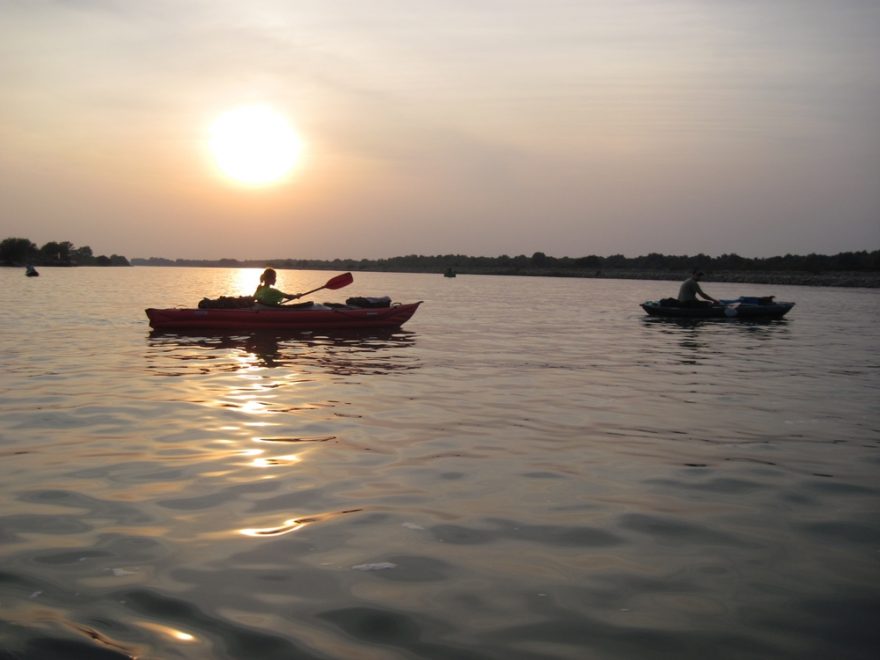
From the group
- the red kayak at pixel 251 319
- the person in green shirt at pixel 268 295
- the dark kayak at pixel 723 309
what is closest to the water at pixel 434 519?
the red kayak at pixel 251 319

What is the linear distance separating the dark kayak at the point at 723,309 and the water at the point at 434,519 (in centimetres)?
1410

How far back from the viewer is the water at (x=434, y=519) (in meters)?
3.88

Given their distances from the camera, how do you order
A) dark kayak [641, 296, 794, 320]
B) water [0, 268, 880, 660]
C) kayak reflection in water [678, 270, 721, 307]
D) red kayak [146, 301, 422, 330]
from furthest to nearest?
1. dark kayak [641, 296, 794, 320]
2. kayak reflection in water [678, 270, 721, 307]
3. red kayak [146, 301, 422, 330]
4. water [0, 268, 880, 660]

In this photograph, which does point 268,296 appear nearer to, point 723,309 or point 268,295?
point 268,295

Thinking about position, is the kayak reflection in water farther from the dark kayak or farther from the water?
the water

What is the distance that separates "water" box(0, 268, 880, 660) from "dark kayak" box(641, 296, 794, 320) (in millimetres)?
14104

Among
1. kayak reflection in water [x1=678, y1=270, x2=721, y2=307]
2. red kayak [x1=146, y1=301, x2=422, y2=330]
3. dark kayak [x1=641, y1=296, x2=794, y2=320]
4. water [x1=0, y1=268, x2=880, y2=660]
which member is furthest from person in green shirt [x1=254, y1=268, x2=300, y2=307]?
kayak reflection in water [x1=678, y1=270, x2=721, y2=307]

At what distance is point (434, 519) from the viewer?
5633 millimetres

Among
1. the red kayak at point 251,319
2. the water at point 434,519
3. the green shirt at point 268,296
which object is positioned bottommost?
the water at point 434,519

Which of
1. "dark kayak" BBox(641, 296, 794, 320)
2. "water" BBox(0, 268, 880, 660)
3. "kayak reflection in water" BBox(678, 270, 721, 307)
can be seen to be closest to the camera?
"water" BBox(0, 268, 880, 660)

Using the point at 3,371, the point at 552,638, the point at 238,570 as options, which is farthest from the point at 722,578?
the point at 3,371

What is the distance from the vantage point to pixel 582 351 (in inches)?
730

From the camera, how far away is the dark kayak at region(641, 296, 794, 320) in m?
26.7

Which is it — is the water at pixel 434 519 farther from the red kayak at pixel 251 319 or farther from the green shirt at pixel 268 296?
the green shirt at pixel 268 296
